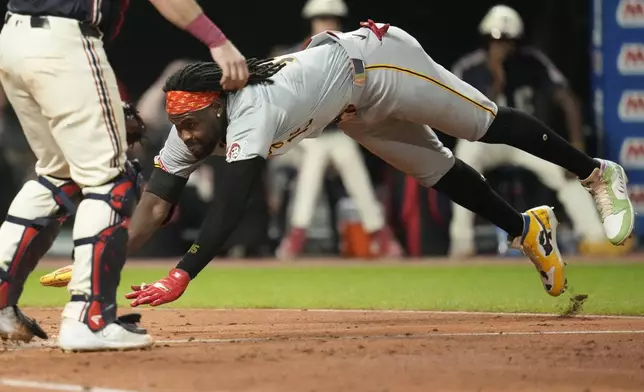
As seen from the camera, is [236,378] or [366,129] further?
[366,129]

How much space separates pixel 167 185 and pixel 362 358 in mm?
2397

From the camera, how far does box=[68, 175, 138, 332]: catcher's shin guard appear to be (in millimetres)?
5508

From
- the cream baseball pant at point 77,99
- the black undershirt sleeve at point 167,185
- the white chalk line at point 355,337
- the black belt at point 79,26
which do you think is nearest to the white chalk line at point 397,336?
the white chalk line at point 355,337

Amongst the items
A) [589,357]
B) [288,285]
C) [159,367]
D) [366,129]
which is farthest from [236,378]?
[288,285]

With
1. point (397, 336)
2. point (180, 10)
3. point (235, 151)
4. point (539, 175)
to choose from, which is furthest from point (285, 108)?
point (539, 175)

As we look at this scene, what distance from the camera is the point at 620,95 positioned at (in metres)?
13.9

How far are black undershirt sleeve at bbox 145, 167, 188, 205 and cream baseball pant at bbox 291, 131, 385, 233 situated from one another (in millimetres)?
6241

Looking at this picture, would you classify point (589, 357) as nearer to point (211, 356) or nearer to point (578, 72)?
point (211, 356)

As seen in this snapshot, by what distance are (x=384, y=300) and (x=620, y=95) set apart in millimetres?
6022

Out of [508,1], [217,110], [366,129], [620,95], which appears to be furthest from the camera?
[508,1]

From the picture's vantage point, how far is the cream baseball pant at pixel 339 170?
1360 cm

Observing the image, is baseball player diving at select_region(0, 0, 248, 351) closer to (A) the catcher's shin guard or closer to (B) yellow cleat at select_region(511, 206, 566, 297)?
(A) the catcher's shin guard

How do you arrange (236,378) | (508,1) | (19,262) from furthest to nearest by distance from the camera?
1. (508,1)
2. (19,262)
3. (236,378)

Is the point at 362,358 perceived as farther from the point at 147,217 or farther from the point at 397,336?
the point at 147,217
